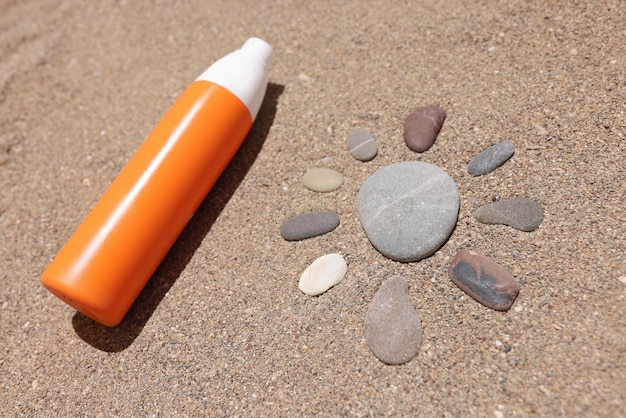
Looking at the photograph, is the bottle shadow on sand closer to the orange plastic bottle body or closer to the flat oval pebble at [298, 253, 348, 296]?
the orange plastic bottle body

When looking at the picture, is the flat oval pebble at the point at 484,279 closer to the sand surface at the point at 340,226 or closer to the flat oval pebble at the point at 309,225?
the sand surface at the point at 340,226

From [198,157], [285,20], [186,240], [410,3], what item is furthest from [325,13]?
[186,240]

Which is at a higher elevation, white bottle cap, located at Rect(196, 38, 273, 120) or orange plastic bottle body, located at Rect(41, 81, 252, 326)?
white bottle cap, located at Rect(196, 38, 273, 120)

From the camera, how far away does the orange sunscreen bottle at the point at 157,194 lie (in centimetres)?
87

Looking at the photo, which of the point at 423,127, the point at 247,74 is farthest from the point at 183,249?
the point at 423,127

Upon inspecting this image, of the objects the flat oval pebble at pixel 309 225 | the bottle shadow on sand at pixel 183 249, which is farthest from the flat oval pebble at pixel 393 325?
the bottle shadow on sand at pixel 183 249

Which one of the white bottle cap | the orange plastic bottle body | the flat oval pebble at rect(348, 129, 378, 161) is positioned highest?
the white bottle cap

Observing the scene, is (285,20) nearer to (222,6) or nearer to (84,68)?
(222,6)

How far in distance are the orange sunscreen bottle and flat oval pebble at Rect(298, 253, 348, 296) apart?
0.26m

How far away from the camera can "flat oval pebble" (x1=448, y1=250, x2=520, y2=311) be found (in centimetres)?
81

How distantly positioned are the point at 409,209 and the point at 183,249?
45 centimetres

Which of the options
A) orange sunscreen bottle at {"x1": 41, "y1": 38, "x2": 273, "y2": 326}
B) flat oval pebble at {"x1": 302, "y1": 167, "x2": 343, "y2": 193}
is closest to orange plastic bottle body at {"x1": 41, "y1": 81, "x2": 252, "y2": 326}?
orange sunscreen bottle at {"x1": 41, "y1": 38, "x2": 273, "y2": 326}

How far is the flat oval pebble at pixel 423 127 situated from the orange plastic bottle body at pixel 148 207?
325 mm

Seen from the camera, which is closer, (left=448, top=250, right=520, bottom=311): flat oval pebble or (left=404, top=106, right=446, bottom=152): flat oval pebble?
(left=448, top=250, right=520, bottom=311): flat oval pebble
